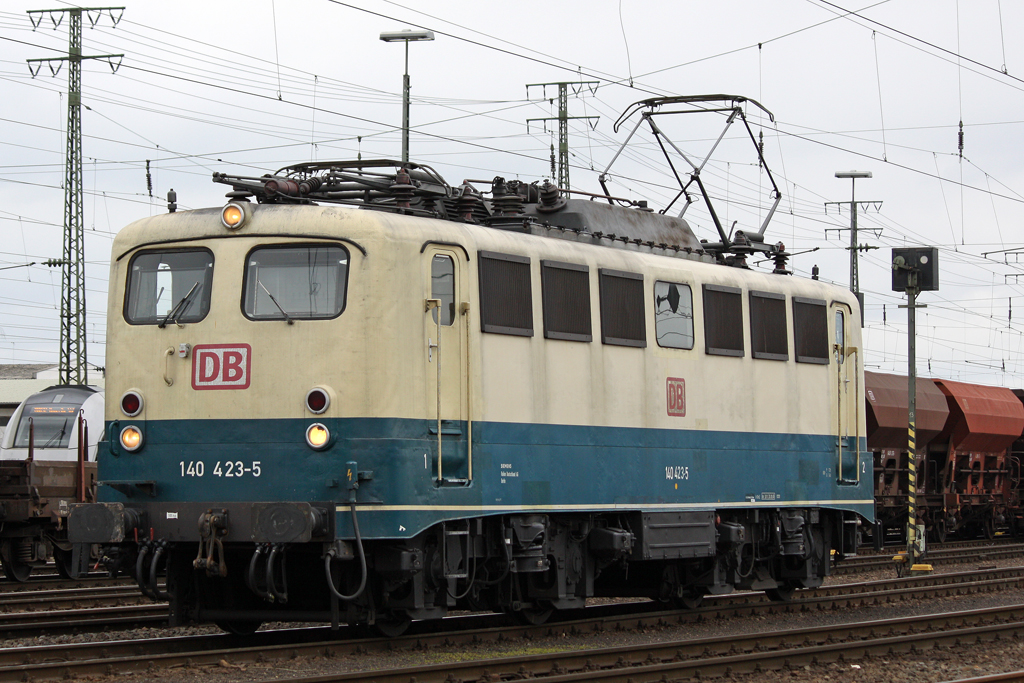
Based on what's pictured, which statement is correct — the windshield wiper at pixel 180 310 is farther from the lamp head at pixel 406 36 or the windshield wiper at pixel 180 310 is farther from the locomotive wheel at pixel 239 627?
the lamp head at pixel 406 36

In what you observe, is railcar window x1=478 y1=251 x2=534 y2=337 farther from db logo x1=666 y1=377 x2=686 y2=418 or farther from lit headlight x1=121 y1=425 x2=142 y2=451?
lit headlight x1=121 y1=425 x2=142 y2=451

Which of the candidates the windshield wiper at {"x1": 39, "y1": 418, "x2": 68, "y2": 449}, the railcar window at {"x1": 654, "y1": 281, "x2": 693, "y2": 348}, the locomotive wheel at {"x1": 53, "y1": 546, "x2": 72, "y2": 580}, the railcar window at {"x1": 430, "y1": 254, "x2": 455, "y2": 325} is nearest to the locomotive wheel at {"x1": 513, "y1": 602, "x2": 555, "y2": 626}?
the railcar window at {"x1": 654, "y1": 281, "x2": 693, "y2": 348}

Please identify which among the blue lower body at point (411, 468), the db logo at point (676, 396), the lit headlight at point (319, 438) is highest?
the db logo at point (676, 396)

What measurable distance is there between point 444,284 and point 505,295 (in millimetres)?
808

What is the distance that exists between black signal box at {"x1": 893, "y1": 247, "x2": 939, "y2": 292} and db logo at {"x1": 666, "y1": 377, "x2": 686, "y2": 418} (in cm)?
868

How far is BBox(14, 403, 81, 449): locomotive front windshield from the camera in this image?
29.1m

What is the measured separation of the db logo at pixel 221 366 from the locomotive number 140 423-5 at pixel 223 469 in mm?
646

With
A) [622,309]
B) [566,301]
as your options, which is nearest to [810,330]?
[622,309]

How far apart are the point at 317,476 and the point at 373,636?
7.79 feet

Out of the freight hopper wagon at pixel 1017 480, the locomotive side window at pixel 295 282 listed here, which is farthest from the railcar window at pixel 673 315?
the freight hopper wagon at pixel 1017 480

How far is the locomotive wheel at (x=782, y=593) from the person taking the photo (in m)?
17.5

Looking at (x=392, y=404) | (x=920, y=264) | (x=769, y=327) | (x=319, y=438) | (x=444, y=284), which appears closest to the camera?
(x=319, y=438)

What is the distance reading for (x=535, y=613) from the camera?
14148mm

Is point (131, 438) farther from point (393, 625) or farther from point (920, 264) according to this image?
point (920, 264)
